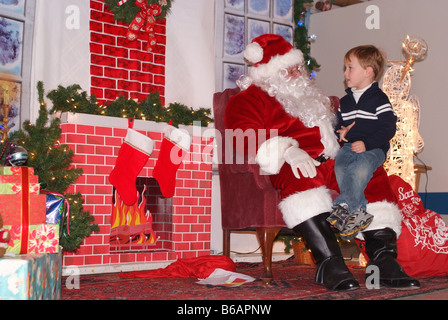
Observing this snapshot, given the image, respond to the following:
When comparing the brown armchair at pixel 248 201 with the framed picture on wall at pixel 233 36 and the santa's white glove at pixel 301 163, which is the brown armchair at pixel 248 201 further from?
the framed picture on wall at pixel 233 36

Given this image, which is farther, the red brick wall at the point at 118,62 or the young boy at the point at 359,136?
the red brick wall at the point at 118,62

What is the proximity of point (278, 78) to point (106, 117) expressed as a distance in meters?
1.25

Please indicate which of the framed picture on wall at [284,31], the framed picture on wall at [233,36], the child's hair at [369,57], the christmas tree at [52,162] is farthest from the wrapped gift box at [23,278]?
the framed picture on wall at [284,31]

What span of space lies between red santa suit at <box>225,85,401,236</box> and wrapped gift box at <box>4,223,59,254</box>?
4.06 ft

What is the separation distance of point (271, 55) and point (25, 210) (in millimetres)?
1839

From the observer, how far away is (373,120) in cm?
331

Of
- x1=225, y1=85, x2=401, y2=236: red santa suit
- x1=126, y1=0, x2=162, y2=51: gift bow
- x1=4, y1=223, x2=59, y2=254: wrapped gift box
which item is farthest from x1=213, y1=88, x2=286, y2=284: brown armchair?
x1=4, y1=223, x2=59, y2=254: wrapped gift box

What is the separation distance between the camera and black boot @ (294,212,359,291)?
2.92 meters

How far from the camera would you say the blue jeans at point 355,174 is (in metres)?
3.09

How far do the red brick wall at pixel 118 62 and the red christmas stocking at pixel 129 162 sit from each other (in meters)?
0.58

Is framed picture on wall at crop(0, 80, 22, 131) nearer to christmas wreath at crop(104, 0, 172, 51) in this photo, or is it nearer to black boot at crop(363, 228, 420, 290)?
christmas wreath at crop(104, 0, 172, 51)

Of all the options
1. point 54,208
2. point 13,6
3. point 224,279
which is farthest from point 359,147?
point 13,6

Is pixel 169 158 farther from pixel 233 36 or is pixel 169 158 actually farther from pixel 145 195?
pixel 233 36
